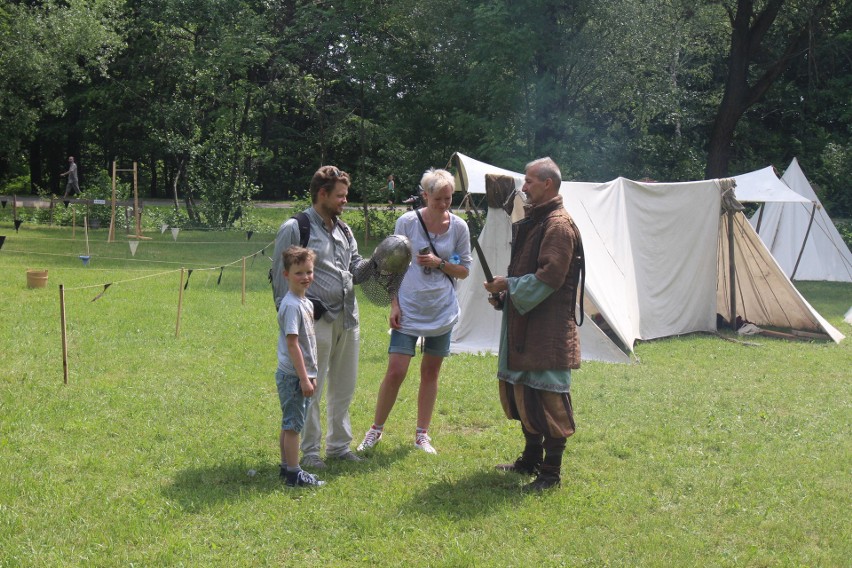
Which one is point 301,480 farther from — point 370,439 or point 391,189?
point 391,189

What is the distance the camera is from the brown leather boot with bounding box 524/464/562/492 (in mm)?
4723

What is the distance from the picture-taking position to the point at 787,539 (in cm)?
417

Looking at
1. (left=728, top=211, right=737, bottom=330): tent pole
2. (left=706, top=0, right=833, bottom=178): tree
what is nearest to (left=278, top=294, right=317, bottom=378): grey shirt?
(left=728, top=211, right=737, bottom=330): tent pole

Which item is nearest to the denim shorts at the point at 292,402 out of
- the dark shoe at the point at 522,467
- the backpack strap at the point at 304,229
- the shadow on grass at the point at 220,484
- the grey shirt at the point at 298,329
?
the grey shirt at the point at 298,329

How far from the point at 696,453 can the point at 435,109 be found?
638 inches

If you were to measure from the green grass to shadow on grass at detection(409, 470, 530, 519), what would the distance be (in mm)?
16

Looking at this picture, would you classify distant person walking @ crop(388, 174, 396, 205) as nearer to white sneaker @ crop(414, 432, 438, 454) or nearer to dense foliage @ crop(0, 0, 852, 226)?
dense foliage @ crop(0, 0, 852, 226)

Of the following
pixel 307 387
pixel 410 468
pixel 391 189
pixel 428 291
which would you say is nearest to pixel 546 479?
pixel 410 468

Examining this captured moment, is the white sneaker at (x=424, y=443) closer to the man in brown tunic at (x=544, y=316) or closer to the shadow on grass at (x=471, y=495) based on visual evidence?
the shadow on grass at (x=471, y=495)

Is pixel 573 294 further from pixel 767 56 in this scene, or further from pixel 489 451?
pixel 767 56

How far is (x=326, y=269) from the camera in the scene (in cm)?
479

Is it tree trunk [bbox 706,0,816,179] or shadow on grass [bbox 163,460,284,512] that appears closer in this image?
shadow on grass [bbox 163,460,284,512]

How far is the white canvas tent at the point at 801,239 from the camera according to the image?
16594 millimetres

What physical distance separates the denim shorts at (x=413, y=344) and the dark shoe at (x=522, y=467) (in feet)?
2.50
